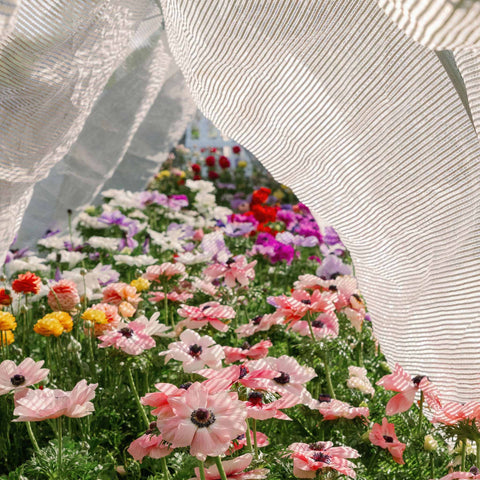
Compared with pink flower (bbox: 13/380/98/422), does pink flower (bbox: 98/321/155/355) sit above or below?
above

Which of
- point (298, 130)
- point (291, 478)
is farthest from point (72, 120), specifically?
point (291, 478)

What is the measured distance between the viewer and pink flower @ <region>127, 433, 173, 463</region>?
77 cm

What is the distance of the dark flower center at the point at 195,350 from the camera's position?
0.95m

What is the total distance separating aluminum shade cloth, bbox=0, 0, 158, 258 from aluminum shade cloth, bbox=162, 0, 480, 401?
238mm

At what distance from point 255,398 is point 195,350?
7.0 inches

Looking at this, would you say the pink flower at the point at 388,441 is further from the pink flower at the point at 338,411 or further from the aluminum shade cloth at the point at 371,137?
the aluminum shade cloth at the point at 371,137

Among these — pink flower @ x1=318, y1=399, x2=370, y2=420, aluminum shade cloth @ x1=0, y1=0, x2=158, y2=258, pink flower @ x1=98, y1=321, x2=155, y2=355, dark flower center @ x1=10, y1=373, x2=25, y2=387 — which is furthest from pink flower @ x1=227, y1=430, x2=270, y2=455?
aluminum shade cloth @ x1=0, y1=0, x2=158, y2=258

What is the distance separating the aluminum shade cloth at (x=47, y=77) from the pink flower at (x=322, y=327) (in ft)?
2.26

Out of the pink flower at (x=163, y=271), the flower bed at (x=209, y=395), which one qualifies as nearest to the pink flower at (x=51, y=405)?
the flower bed at (x=209, y=395)

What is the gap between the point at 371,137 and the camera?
1.04 meters

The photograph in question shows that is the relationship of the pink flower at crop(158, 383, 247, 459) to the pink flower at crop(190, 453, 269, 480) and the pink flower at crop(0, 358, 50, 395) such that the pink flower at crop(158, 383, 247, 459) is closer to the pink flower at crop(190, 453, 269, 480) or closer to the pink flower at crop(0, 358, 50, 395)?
the pink flower at crop(190, 453, 269, 480)

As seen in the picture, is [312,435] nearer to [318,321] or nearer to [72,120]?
[318,321]

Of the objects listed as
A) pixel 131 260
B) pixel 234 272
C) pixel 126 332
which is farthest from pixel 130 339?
pixel 131 260

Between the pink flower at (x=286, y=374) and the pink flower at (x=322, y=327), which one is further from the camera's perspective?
the pink flower at (x=322, y=327)
